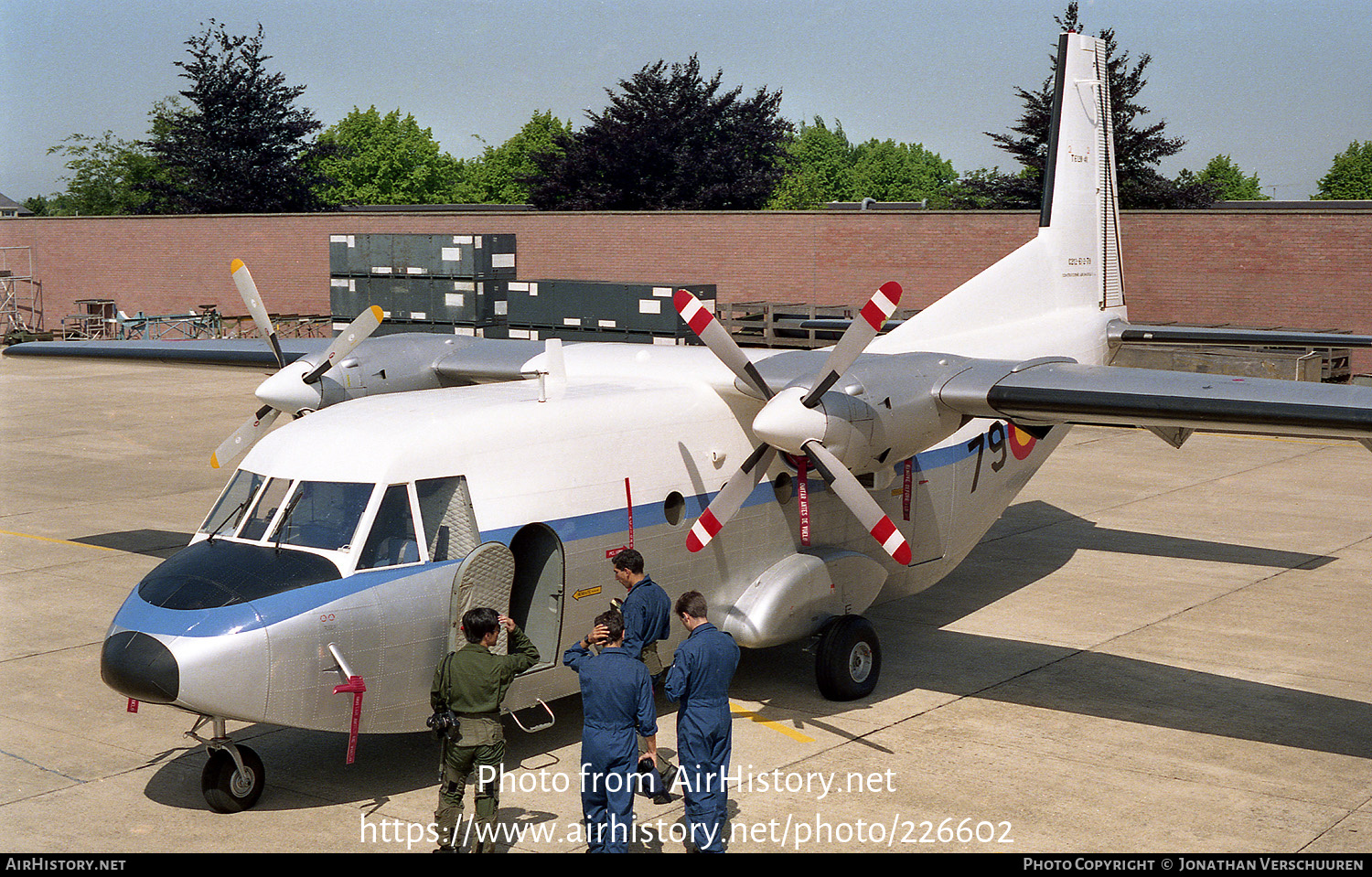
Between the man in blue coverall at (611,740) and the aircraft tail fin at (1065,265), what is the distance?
688 centimetres

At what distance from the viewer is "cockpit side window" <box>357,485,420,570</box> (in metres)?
9.82

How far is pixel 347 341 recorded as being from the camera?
13.8m

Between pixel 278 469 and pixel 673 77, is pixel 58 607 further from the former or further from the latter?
pixel 673 77

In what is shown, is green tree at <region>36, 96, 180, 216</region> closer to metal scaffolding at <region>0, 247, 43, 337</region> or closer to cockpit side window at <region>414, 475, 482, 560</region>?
metal scaffolding at <region>0, 247, 43, 337</region>

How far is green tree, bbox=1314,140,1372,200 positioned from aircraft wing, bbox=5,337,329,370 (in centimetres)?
12868

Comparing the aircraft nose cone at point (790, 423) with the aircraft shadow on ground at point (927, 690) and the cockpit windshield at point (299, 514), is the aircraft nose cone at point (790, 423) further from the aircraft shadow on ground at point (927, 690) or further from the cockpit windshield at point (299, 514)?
the cockpit windshield at point (299, 514)

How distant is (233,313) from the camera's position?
1999 inches

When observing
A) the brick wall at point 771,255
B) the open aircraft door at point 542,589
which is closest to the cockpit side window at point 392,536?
the open aircraft door at point 542,589

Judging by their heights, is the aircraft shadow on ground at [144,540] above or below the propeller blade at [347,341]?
below

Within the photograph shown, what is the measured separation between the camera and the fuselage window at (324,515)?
32.4 ft

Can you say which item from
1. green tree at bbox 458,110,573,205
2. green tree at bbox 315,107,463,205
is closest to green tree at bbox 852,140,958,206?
green tree at bbox 458,110,573,205

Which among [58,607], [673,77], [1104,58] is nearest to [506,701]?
[58,607]
